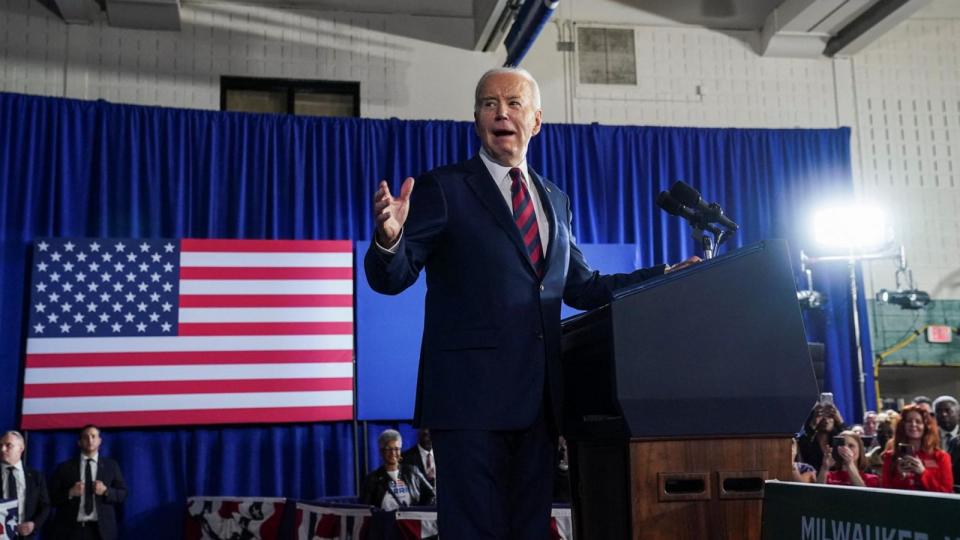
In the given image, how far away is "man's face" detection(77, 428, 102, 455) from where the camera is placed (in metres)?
7.36

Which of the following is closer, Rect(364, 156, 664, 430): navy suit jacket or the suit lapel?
Rect(364, 156, 664, 430): navy suit jacket

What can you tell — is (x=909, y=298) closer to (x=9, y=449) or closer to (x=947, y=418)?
(x=947, y=418)

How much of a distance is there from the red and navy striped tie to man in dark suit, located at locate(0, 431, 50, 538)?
594 cm

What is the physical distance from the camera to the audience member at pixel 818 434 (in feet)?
22.5

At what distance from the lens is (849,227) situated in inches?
363

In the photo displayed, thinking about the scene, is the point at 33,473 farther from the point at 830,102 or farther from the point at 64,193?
the point at 830,102

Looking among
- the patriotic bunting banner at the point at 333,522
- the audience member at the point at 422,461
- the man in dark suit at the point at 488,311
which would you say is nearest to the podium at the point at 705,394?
the man in dark suit at the point at 488,311

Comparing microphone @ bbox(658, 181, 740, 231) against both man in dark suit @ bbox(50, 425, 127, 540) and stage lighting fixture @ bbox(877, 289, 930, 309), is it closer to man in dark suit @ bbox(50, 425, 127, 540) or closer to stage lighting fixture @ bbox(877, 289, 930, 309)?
man in dark suit @ bbox(50, 425, 127, 540)

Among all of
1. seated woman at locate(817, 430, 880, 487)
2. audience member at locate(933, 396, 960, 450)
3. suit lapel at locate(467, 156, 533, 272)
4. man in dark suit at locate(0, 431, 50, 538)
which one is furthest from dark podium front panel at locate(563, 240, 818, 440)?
man in dark suit at locate(0, 431, 50, 538)

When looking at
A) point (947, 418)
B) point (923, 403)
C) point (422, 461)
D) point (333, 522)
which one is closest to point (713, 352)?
point (333, 522)

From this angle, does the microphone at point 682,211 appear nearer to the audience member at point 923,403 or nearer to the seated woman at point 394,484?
the audience member at point 923,403

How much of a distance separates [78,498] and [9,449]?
0.64 metres

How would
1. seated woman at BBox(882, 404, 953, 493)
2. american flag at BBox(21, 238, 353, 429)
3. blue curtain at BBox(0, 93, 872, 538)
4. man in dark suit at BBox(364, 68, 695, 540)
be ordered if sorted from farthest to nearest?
blue curtain at BBox(0, 93, 872, 538), american flag at BBox(21, 238, 353, 429), seated woman at BBox(882, 404, 953, 493), man in dark suit at BBox(364, 68, 695, 540)

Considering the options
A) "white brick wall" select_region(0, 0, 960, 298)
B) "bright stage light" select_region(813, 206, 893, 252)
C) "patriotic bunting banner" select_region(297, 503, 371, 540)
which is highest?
"white brick wall" select_region(0, 0, 960, 298)
